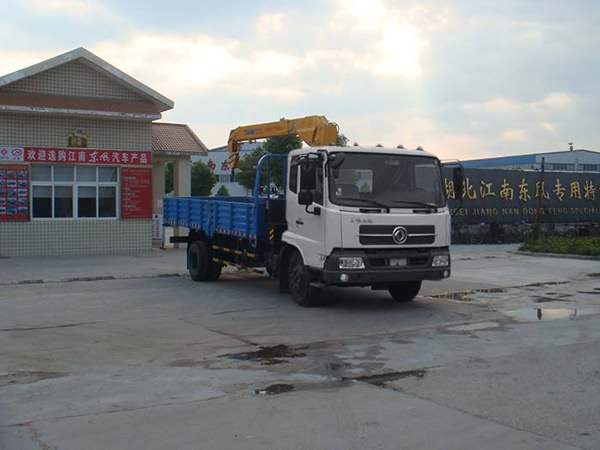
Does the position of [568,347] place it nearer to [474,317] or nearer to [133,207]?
[474,317]

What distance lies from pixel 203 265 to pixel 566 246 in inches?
519

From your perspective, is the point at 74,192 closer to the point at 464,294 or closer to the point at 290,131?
the point at 290,131

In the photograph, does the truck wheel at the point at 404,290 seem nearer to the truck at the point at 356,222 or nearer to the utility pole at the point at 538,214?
the truck at the point at 356,222

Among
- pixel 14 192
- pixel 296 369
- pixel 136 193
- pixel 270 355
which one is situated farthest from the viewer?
pixel 136 193

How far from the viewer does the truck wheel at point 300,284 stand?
12.5 meters

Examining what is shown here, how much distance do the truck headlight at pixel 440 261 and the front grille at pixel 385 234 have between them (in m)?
0.43

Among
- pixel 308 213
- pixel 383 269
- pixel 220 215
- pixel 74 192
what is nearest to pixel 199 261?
pixel 220 215

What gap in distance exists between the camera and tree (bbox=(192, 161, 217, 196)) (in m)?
63.1

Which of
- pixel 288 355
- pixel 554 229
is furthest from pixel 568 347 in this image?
pixel 554 229

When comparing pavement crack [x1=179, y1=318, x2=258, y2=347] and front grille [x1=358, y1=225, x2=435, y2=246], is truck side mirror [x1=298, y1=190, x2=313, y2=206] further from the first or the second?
pavement crack [x1=179, y1=318, x2=258, y2=347]

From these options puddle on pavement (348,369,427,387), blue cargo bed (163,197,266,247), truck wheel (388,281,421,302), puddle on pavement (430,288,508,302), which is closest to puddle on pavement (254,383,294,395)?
puddle on pavement (348,369,427,387)

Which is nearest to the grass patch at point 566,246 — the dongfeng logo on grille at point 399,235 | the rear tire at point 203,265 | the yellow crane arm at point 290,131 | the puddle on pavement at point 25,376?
the yellow crane arm at point 290,131

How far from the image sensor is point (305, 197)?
39.7ft

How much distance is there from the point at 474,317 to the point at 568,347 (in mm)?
2653
